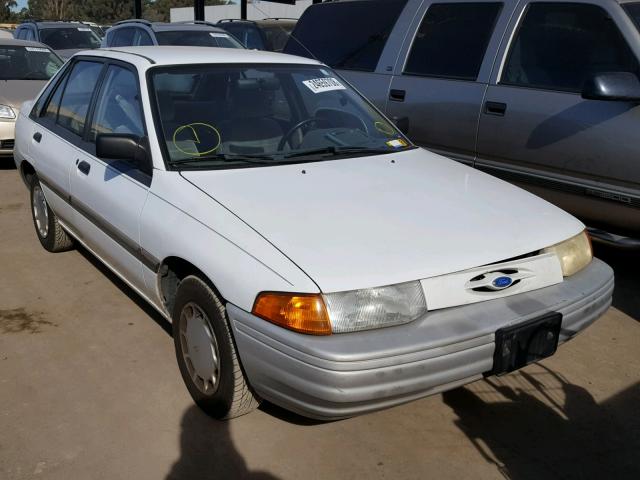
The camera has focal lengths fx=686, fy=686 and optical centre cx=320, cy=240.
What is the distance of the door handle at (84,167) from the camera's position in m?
3.78

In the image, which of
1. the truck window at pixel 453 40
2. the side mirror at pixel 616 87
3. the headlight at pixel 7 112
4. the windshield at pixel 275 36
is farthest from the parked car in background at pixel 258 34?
the side mirror at pixel 616 87

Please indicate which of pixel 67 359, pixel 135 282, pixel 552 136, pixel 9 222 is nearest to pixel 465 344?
pixel 135 282

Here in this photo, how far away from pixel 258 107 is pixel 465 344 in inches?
71.5

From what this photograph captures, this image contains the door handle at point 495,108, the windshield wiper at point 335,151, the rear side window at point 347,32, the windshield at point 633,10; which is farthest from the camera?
the rear side window at point 347,32

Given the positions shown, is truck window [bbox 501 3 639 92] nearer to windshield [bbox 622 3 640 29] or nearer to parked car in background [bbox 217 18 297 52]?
windshield [bbox 622 3 640 29]

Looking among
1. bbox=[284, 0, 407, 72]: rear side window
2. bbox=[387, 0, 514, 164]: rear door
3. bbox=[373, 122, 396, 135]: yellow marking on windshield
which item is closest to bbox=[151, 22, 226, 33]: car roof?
bbox=[284, 0, 407, 72]: rear side window

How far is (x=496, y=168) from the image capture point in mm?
4828

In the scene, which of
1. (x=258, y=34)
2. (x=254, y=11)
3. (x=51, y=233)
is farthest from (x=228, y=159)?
(x=254, y=11)

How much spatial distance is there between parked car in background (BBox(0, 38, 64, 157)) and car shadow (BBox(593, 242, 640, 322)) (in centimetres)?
632

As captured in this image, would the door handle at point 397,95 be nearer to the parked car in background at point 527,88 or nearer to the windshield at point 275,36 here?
the parked car in background at point 527,88

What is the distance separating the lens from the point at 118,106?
3.73 metres

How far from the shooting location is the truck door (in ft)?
13.6

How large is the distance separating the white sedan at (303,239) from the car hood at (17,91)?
14.4ft

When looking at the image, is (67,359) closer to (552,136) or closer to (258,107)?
(258,107)
